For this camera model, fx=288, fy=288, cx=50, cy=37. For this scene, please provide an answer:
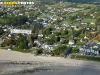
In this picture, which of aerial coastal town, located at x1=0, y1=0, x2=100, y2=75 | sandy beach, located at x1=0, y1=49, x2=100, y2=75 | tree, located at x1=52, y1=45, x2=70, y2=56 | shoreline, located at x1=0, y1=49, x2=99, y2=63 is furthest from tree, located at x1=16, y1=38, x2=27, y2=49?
tree, located at x1=52, y1=45, x2=70, y2=56

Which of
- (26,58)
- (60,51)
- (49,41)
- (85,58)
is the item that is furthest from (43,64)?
(49,41)

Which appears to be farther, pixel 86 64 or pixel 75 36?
pixel 75 36

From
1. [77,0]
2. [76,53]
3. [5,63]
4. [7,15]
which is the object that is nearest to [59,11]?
[7,15]

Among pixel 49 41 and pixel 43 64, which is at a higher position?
pixel 49 41

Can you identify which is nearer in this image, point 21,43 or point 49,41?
point 21,43

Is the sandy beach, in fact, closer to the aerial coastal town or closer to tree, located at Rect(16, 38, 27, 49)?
the aerial coastal town

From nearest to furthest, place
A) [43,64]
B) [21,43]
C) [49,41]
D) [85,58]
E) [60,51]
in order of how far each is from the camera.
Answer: [43,64] < [85,58] < [60,51] < [21,43] < [49,41]

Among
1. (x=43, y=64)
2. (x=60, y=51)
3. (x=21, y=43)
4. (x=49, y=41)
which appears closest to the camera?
(x=43, y=64)

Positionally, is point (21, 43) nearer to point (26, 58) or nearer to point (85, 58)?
point (26, 58)

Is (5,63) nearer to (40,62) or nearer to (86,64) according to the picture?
(40,62)
